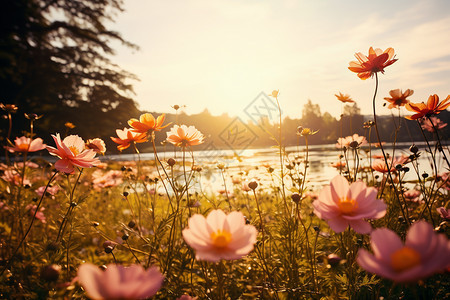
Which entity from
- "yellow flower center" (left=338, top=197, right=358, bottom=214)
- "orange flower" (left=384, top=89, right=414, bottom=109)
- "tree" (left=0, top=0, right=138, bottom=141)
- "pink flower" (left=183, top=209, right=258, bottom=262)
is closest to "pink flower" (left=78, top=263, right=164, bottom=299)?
"pink flower" (left=183, top=209, right=258, bottom=262)

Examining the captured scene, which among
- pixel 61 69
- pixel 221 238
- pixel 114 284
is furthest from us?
pixel 61 69

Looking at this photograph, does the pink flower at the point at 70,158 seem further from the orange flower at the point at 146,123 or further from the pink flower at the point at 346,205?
the pink flower at the point at 346,205

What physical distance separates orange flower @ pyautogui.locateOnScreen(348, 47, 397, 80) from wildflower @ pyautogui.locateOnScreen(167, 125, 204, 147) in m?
0.71

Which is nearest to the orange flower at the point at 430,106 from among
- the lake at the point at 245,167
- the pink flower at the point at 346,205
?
the lake at the point at 245,167

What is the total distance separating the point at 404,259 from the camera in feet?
1.18

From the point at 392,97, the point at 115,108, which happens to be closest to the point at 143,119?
the point at 392,97

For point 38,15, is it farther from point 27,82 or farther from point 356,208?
point 356,208

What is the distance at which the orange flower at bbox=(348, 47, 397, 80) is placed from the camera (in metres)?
0.98

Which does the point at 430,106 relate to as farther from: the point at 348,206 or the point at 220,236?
the point at 220,236

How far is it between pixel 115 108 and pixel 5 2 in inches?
198

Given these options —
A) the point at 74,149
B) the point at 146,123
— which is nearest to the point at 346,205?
the point at 146,123

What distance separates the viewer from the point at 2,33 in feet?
Answer: 30.8

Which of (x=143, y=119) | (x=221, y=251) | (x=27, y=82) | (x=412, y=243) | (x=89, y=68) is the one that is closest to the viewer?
(x=412, y=243)

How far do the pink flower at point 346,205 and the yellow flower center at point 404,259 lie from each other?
0.56 feet
